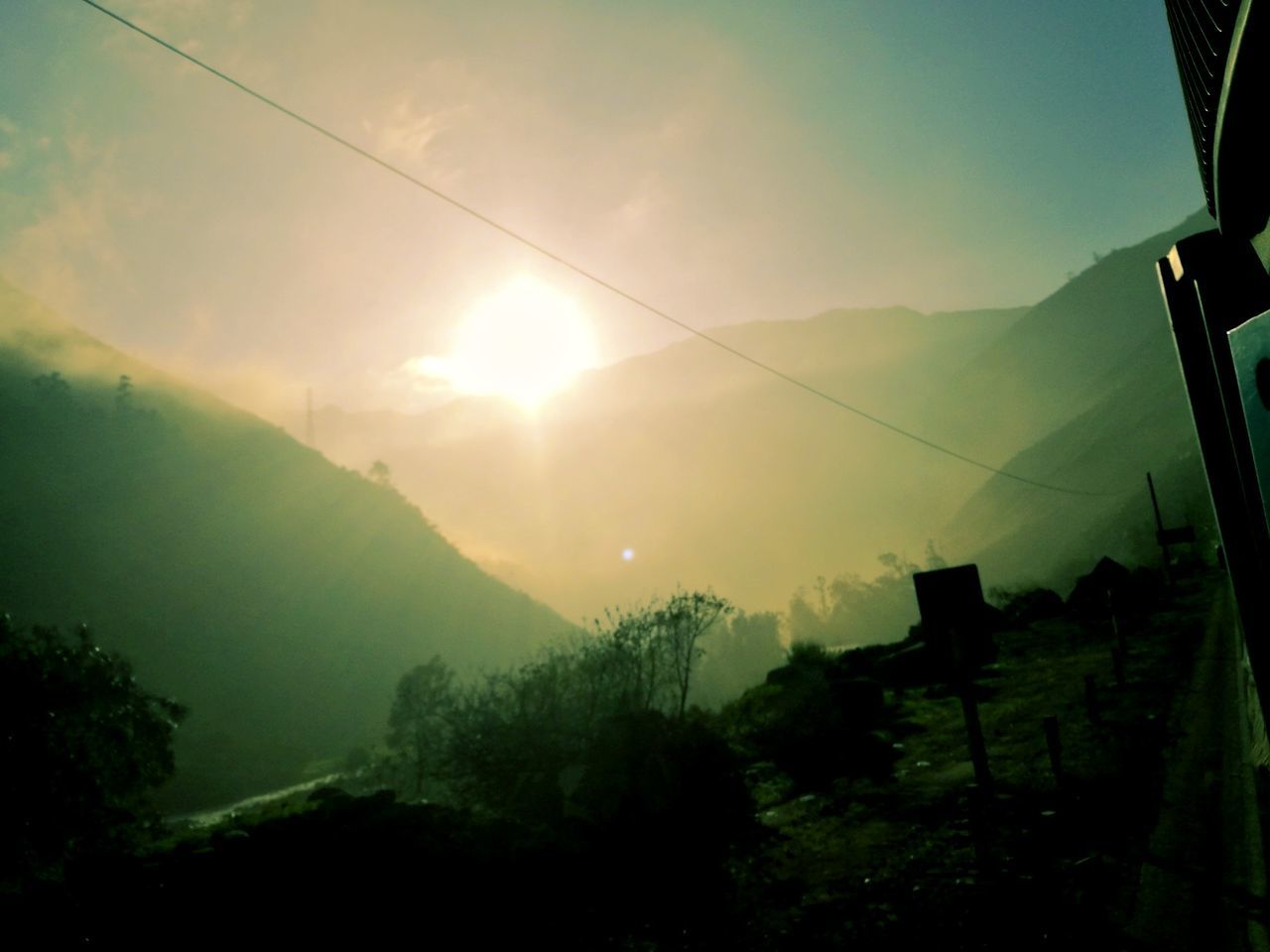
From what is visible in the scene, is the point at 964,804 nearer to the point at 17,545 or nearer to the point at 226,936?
the point at 226,936

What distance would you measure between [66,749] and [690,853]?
26.1m

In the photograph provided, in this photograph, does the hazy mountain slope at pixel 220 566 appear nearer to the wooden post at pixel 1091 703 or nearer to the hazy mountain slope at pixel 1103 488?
the wooden post at pixel 1091 703

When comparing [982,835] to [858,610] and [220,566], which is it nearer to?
[220,566]

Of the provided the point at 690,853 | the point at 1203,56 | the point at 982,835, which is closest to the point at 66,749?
the point at 690,853

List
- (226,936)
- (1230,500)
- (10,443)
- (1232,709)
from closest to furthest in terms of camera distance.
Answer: (1230,500), (226,936), (1232,709), (10,443)

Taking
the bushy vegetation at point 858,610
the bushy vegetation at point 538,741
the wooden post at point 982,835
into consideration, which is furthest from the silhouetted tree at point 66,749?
the bushy vegetation at point 858,610

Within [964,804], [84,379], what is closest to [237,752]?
[84,379]

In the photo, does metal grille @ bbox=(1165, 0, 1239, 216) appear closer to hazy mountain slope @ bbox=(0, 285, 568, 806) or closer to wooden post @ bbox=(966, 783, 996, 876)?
wooden post @ bbox=(966, 783, 996, 876)

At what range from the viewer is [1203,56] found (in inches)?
63.5

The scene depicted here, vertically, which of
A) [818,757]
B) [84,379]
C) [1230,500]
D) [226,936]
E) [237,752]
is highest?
[84,379]

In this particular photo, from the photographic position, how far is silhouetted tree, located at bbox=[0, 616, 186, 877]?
21.9 m

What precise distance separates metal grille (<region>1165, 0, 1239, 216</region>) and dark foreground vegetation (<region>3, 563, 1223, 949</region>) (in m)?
5.73

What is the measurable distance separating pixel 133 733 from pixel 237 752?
315ft

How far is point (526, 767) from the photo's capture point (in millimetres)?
14695
